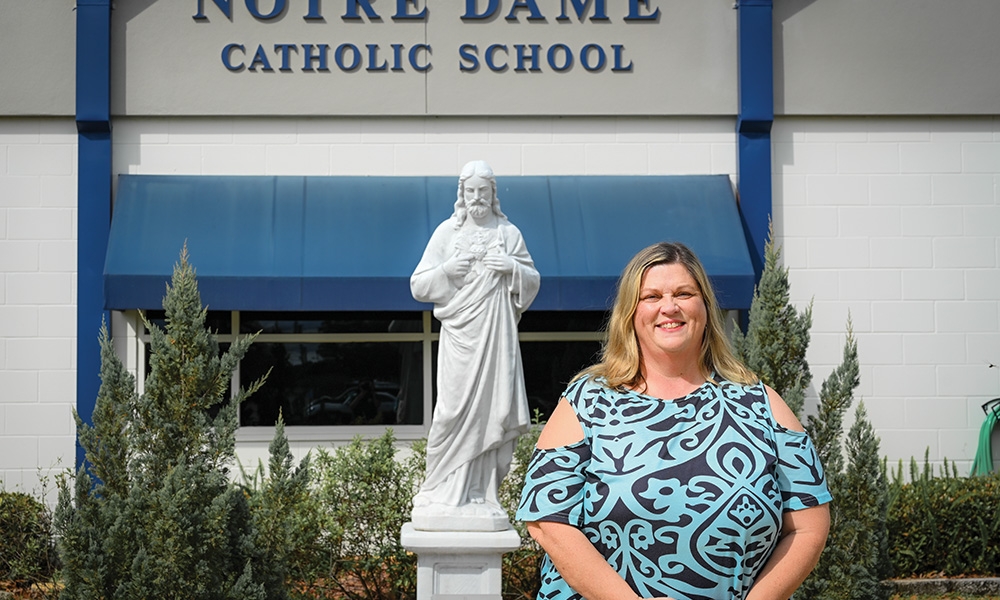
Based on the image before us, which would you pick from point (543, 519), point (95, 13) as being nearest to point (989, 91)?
point (95, 13)

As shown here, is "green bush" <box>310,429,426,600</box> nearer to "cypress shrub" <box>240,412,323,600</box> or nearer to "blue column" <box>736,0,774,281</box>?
"cypress shrub" <box>240,412,323,600</box>

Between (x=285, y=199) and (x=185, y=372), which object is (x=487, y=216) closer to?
(x=185, y=372)

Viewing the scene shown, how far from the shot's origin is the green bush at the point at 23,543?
28.0 feet

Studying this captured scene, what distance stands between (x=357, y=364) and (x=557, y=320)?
188cm

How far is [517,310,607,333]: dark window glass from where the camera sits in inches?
402

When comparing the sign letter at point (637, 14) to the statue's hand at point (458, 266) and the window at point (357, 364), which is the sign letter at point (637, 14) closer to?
the window at point (357, 364)

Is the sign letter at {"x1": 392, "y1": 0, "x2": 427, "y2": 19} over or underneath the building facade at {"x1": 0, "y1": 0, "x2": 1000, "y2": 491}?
over

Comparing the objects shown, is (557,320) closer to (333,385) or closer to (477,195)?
(333,385)

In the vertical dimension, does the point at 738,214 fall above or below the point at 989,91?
below

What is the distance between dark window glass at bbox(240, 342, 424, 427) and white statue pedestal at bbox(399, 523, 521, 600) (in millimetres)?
3828

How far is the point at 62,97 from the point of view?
32.4ft

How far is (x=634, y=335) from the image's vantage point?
3018 millimetres

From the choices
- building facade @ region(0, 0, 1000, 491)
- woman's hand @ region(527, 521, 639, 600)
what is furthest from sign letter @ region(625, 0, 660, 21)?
woman's hand @ region(527, 521, 639, 600)

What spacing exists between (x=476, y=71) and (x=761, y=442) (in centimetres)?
766
